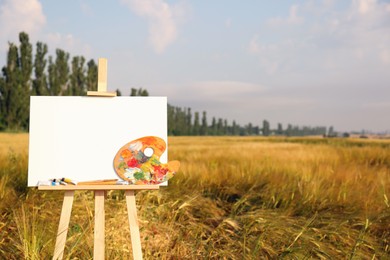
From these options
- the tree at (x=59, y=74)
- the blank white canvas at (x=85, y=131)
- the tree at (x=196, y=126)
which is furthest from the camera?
the tree at (x=196, y=126)

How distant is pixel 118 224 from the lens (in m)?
3.40

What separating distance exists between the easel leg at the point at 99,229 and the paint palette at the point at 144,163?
21 cm

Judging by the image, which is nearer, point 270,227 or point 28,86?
point 270,227

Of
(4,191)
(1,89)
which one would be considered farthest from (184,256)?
(1,89)

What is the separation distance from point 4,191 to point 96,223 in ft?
4.80

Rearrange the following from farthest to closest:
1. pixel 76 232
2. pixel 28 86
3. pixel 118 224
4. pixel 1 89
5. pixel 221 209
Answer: pixel 28 86 < pixel 1 89 < pixel 221 209 < pixel 118 224 < pixel 76 232

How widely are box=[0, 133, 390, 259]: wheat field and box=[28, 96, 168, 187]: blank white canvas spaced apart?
1.25 ft

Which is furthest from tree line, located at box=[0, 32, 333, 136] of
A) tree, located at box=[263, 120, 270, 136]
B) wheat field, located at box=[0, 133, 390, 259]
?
tree, located at box=[263, 120, 270, 136]

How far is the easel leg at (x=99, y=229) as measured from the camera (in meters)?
2.61

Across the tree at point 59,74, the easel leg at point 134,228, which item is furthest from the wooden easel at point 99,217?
the tree at point 59,74

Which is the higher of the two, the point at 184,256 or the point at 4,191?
the point at 4,191

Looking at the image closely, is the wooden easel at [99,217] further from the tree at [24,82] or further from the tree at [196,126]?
the tree at [196,126]

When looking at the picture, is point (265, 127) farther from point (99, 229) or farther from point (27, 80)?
point (99, 229)

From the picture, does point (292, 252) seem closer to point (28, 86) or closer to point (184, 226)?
point (184, 226)
